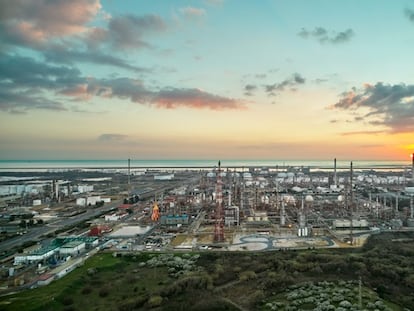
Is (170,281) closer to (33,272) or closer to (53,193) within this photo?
(33,272)

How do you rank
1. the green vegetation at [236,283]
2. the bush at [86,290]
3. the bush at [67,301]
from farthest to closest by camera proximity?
the bush at [86,290], the bush at [67,301], the green vegetation at [236,283]

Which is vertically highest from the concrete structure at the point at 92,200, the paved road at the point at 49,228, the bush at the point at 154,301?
the concrete structure at the point at 92,200

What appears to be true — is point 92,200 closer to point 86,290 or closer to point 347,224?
point 347,224

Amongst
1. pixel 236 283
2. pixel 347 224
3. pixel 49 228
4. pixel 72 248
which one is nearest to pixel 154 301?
pixel 236 283

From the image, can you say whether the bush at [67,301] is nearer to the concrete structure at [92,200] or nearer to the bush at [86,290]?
the bush at [86,290]

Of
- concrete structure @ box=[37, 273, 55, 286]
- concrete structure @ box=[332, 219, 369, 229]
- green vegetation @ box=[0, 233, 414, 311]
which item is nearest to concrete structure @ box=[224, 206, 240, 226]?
concrete structure @ box=[332, 219, 369, 229]

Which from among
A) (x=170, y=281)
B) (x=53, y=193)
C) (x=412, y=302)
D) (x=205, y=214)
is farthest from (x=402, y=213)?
(x=53, y=193)

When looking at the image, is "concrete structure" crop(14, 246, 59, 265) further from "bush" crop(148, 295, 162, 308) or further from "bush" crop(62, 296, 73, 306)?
"bush" crop(148, 295, 162, 308)

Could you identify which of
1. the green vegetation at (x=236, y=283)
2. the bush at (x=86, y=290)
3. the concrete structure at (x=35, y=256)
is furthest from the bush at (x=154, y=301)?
the concrete structure at (x=35, y=256)
